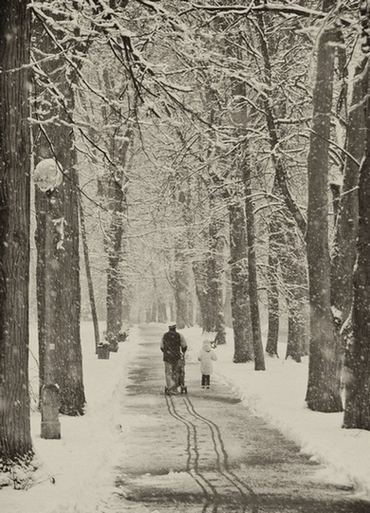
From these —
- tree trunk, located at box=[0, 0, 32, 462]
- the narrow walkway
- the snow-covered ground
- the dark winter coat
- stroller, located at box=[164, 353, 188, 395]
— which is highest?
tree trunk, located at box=[0, 0, 32, 462]

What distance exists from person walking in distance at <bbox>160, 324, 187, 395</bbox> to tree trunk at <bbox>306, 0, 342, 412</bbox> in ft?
16.8

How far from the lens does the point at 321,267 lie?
538 inches

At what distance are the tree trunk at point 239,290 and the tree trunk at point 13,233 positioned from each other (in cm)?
1762

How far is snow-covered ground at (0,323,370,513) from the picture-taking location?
7117 mm

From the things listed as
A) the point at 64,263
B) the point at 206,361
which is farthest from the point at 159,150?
the point at 206,361

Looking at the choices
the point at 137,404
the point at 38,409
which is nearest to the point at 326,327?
the point at 137,404

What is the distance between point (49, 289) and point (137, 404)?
6462 millimetres

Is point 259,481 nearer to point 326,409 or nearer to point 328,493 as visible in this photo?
point 328,493

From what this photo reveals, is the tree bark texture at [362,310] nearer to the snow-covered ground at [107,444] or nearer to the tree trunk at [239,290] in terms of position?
the snow-covered ground at [107,444]

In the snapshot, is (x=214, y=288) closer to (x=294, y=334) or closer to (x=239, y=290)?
(x=294, y=334)

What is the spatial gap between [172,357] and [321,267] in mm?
5831

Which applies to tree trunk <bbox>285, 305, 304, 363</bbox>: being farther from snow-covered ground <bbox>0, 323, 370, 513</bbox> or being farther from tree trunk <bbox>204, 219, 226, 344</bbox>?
snow-covered ground <bbox>0, 323, 370, 513</bbox>

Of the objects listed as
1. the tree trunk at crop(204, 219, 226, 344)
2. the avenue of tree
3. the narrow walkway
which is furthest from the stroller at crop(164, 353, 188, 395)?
the tree trunk at crop(204, 219, 226, 344)

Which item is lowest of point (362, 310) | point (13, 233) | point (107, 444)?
point (107, 444)
